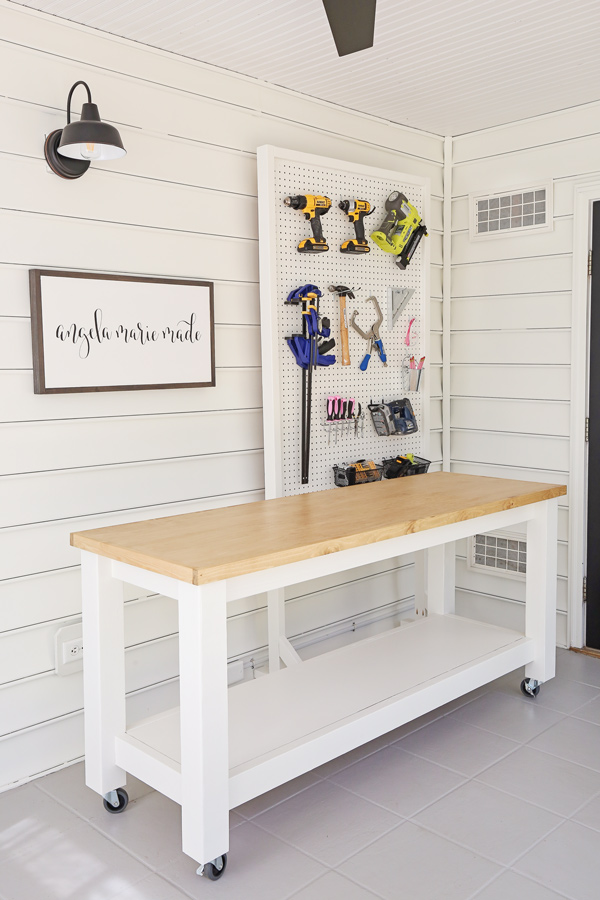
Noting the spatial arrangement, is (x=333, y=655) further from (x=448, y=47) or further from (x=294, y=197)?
(x=448, y=47)

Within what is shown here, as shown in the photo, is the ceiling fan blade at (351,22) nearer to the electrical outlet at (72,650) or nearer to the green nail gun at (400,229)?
the green nail gun at (400,229)

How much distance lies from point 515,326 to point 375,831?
2619 mm

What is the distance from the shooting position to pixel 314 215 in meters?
3.38

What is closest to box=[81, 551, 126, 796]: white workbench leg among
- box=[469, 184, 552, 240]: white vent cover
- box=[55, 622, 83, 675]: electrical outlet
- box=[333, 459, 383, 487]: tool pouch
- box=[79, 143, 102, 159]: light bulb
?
box=[55, 622, 83, 675]: electrical outlet

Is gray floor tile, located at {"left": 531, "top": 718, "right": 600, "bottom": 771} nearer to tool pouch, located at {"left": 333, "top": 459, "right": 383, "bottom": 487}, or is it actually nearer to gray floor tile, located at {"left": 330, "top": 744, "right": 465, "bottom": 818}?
gray floor tile, located at {"left": 330, "top": 744, "right": 465, "bottom": 818}

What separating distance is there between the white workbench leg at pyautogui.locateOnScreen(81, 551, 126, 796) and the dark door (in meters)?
2.45

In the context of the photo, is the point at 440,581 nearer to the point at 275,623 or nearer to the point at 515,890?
the point at 275,623

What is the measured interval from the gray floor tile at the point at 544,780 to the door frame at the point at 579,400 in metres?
1.21

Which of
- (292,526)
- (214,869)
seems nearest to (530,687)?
(292,526)

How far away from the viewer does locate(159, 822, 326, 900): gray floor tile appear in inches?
83.8

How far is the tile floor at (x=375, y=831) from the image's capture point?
2.15m

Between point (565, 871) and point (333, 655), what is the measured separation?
1.16 m

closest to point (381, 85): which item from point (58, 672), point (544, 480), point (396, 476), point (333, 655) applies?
point (396, 476)

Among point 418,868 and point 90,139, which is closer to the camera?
point 418,868
